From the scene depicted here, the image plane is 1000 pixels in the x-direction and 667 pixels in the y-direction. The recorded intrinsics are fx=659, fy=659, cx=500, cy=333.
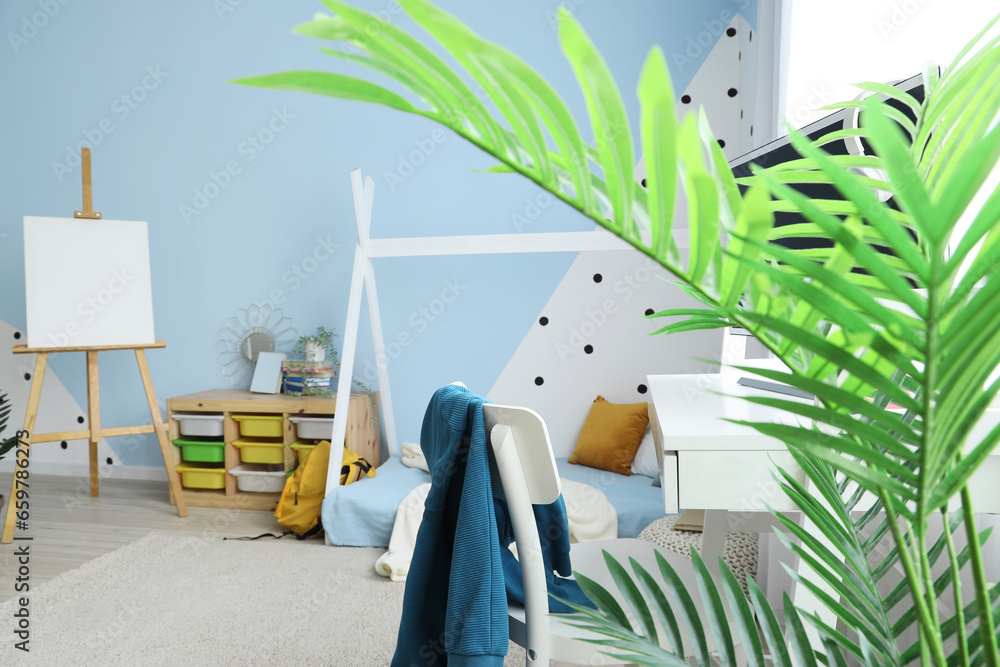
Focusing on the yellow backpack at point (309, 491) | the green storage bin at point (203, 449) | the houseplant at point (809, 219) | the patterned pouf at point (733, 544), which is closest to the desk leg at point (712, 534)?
the patterned pouf at point (733, 544)

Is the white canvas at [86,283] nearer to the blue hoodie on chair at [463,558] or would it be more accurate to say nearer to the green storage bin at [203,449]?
the green storage bin at [203,449]

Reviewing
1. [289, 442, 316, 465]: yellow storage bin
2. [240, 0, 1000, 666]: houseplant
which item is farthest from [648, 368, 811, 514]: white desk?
[289, 442, 316, 465]: yellow storage bin

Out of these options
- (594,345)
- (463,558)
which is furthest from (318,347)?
(463,558)

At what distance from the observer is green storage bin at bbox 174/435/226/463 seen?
120 inches

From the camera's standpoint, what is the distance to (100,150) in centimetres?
353

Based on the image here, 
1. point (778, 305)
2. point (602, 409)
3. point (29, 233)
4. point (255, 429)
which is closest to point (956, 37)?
point (778, 305)

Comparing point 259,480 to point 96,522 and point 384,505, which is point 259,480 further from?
point 384,505

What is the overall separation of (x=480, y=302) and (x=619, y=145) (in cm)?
285

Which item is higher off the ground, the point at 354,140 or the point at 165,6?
the point at 165,6

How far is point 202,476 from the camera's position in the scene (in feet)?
10.2

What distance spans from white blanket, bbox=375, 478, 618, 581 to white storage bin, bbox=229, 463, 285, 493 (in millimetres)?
800

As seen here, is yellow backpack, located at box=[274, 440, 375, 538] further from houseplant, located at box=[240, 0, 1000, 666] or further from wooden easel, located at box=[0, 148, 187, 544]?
houseplant, located at box=[240, 0, 1000, 666]

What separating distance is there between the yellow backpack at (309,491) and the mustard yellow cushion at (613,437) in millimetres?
939

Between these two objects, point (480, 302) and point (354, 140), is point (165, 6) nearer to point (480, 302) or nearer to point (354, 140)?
point (354, 140)
